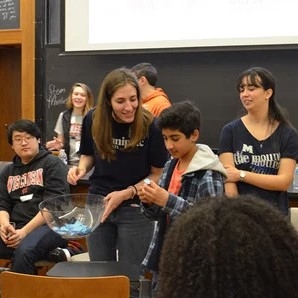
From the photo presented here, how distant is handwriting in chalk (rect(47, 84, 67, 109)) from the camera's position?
5445 mm

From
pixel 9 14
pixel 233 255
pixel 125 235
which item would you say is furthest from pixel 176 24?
pixel 233 255

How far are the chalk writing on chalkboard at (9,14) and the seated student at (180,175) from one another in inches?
169

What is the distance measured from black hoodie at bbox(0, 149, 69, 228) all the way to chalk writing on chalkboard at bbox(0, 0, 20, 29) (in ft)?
9.98

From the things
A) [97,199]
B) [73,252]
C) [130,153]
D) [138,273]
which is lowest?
[73,252]

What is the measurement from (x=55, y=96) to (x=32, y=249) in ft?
9.03

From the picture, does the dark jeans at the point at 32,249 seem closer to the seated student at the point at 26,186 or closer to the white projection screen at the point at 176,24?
the seated student at the point at 26,186

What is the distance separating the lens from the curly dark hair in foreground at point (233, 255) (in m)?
0.62

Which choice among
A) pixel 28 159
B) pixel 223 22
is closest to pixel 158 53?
pixel 223 22

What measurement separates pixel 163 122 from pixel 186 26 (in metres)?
2.88

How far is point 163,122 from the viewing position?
204 cm

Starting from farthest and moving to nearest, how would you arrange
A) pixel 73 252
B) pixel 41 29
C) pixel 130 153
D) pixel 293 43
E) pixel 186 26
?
pixel 41 29 → pixel 186 26 → pixel 293 43 → pixel 73 252 → pixel 130 153

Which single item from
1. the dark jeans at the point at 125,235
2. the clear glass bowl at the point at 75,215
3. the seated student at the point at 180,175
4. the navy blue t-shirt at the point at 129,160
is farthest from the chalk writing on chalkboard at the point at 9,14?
the seated student at the point at 180,175

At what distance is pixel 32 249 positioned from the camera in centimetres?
300

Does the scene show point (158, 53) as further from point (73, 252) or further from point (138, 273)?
point (138, 273)
